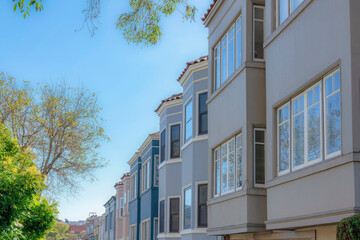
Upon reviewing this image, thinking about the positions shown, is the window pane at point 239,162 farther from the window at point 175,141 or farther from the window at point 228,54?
the window at point 175,141

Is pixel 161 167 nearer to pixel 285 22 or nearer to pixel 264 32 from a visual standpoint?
pixel 264 32

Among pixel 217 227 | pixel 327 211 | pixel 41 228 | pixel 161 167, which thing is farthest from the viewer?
pixel 161 167

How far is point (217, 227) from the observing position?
15844 mm

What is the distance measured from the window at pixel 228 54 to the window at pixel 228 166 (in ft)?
6.52

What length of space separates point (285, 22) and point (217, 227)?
21.2 ft

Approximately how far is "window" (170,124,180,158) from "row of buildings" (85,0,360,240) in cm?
374

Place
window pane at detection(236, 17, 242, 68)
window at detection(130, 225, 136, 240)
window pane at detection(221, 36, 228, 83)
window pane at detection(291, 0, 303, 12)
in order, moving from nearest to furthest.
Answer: window pane at detection(291, 0, 303, 12) < window pane at detection(236, 17, 242, 68) < window pane at detection(221, 36, 228, 83) < window at detection(130, 225, 136, 240)

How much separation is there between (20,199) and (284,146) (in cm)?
815

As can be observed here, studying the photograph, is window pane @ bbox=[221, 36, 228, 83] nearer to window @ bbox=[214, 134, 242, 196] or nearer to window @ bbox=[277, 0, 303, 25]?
window @ bbox=[214, 134, 242, 196]

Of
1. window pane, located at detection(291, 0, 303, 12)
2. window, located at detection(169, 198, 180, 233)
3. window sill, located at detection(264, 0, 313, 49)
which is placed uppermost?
window pane, located at detection(291, 0, 303, 12)

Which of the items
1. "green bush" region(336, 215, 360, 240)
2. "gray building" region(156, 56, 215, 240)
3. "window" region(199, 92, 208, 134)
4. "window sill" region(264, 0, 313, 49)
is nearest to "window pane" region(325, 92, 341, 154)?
"green bush" region(336, 215, 360, 240)

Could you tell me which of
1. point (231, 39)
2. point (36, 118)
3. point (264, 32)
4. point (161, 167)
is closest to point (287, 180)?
point (264, 32)

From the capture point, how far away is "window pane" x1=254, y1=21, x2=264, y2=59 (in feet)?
47.5

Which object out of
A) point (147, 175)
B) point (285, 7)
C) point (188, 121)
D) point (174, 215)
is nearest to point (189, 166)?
point (188, 121)
